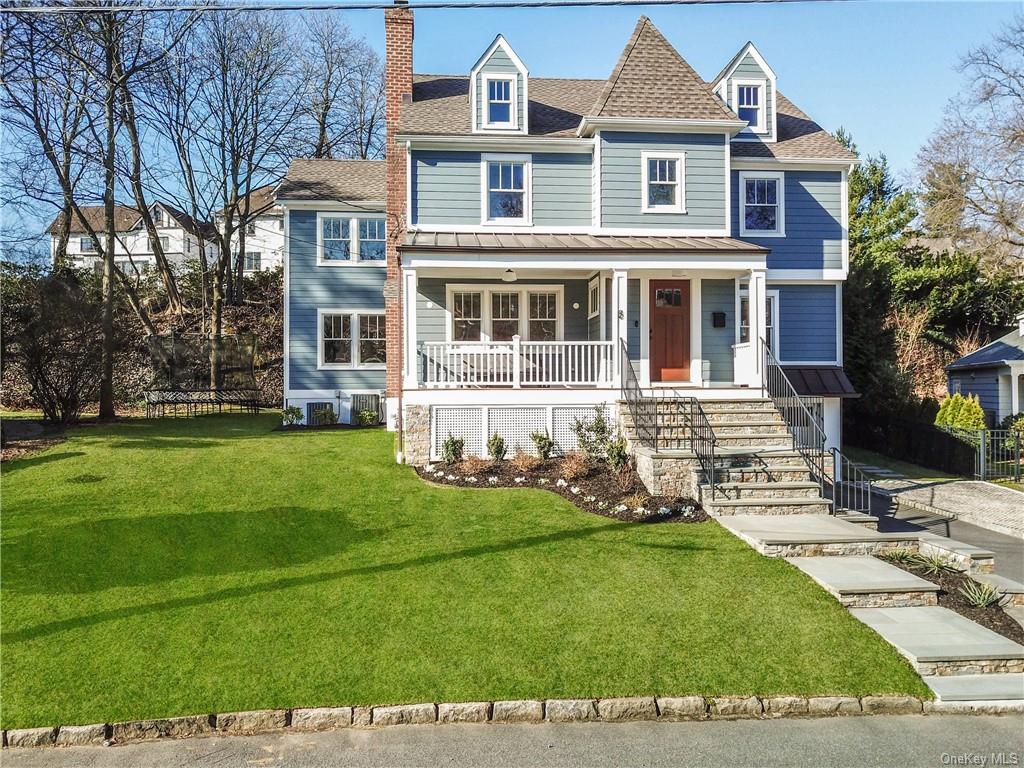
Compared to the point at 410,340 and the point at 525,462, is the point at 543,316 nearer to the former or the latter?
the point at 410,340

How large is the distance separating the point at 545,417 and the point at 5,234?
1552 centimetres

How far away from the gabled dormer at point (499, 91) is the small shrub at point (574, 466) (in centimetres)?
804

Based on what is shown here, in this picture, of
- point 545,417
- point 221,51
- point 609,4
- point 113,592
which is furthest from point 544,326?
point 221,51

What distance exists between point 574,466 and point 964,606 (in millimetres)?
6093

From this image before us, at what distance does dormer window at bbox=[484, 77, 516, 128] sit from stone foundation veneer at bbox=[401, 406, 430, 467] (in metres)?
7.19

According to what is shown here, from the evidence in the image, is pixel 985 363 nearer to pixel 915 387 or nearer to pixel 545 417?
pixel 915 387

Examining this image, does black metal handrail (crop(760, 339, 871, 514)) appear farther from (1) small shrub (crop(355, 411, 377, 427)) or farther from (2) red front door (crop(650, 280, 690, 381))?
(1) small shrub (crop(355, 411, 377, 427))

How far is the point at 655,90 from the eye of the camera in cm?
1656

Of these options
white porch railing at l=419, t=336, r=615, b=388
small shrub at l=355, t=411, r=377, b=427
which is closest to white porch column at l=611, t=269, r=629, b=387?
white porch railing at l=419, t=336, r=615, b=388

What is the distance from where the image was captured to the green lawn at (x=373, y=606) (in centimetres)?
590

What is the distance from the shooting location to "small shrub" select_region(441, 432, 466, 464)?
1341 cm

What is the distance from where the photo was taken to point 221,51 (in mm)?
30219

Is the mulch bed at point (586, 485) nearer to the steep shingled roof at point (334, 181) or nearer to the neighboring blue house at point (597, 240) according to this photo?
the neighboring blue house at point (597, 240)

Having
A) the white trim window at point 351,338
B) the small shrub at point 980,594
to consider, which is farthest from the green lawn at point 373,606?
the white trim window at point 351,338
